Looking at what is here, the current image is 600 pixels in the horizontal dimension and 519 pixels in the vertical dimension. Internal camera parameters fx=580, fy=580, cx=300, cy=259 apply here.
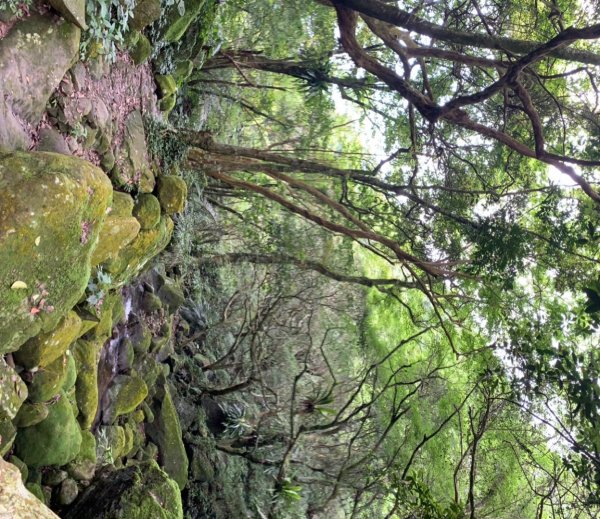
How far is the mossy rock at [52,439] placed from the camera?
132 inches

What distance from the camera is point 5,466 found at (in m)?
2.46

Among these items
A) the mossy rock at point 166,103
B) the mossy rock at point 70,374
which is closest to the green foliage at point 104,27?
the mossy rock at point 166,103

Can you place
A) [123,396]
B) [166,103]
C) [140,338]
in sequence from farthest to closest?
[166,103], [140,338], [123,396]

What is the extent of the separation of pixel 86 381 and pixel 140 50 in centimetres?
258

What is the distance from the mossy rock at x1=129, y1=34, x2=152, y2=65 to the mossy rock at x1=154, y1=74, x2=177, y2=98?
26.1 inches

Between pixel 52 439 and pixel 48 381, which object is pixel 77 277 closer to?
pixel 48 381

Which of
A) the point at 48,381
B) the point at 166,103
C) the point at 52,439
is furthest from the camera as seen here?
the point at 166,103

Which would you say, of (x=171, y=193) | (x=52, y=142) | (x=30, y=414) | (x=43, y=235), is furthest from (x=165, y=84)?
(x=30, y=414)

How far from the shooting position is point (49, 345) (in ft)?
10.6

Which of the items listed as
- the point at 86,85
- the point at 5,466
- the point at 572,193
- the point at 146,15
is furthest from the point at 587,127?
the point at 5,466

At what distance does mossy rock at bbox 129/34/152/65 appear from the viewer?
453 cm

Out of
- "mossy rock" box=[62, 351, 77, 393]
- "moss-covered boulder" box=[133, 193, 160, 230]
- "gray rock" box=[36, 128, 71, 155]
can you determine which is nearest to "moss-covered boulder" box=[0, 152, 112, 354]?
"gray rock" box=[36, 128, 71, 155]

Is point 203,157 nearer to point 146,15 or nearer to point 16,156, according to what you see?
point 146,15

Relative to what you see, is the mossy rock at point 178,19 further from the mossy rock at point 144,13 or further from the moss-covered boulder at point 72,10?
the moss-covered boulder at point 72,10
